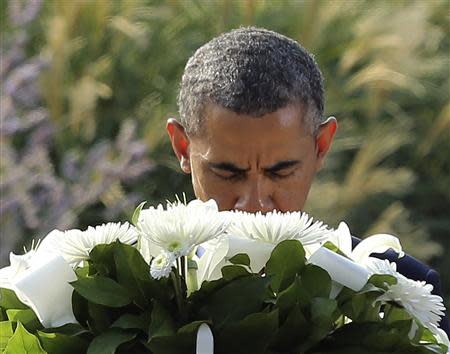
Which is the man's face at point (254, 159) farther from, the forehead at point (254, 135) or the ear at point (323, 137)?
the ear at point (323, 137)

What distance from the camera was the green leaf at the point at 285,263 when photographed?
9.15 ft

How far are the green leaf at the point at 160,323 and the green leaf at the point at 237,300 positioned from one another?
3.2 inches

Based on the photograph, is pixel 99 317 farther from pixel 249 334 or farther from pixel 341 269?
pixel 341 269

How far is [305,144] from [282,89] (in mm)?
166

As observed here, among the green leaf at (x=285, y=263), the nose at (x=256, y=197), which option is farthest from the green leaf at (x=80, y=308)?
the nose at (x=256, y=197)

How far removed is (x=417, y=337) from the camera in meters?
2.87

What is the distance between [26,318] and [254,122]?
986mm

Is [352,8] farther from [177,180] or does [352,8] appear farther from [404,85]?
[177,180]

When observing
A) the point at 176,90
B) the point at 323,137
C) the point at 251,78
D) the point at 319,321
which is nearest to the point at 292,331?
the point at 319,321

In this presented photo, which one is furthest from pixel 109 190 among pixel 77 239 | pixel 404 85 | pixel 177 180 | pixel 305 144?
pixel 77 239

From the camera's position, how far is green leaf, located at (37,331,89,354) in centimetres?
279

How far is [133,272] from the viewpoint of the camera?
9.27 ft

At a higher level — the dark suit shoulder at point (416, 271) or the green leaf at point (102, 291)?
the green leaf at point (102, 291)

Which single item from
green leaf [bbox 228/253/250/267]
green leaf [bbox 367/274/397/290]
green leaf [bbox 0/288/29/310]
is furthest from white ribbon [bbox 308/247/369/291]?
green leaf [bbox 0/288/29/310]
